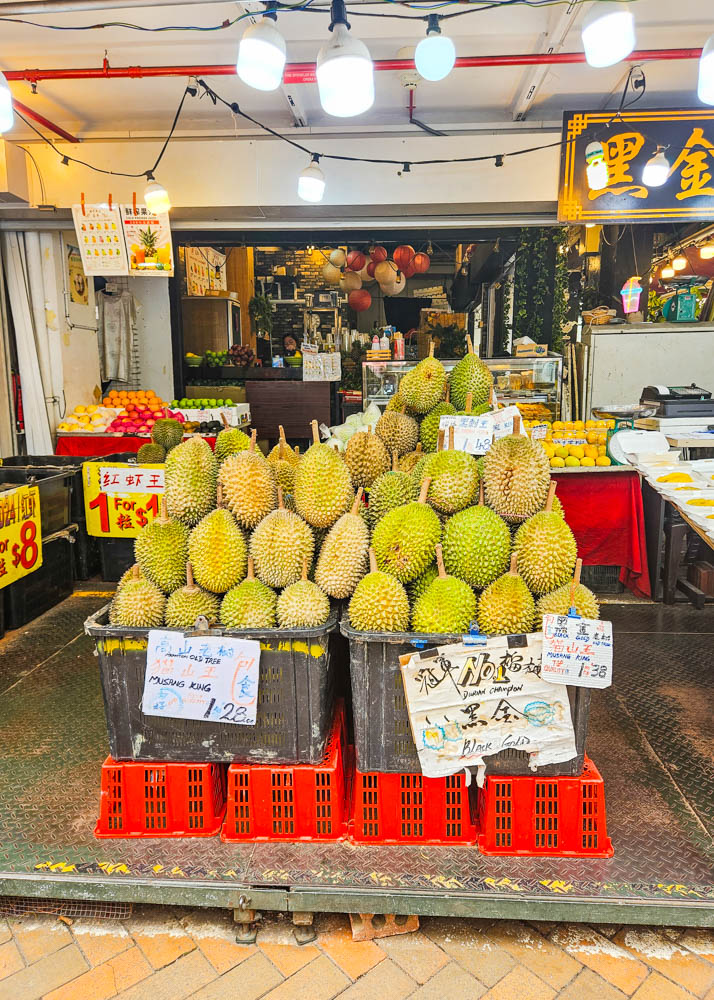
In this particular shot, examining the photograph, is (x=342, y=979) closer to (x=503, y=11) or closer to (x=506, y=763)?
(x=506, y=763)

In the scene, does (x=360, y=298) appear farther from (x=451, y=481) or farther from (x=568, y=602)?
(x=568, y=602)

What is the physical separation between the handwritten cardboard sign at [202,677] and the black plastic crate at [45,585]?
8.08ft

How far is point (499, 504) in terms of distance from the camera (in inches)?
83.1

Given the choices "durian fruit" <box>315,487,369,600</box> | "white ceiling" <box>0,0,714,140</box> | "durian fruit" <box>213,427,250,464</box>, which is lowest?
"durian fruit" <box>315,487,369,600</box>

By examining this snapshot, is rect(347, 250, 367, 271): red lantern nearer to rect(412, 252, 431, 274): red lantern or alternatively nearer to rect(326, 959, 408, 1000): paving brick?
rect(412, 252, 431, 274): red lantern

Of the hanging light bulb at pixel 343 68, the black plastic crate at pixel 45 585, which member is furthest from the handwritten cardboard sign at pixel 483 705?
the black plastic crate at pixel 45 585

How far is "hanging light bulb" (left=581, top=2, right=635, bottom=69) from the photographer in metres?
2.96

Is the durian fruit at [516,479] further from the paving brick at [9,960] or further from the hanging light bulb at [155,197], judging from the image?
the hanging light bulb at [155,197]

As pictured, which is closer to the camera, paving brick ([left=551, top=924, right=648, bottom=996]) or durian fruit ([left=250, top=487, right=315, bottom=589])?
paving brick ([left=551, top=924, right=648, bottom=996])

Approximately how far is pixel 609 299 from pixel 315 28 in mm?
5349

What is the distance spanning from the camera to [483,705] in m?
1.86

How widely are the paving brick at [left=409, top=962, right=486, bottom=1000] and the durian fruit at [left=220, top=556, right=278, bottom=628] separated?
1.05 metres

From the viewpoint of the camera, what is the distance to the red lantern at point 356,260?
9273mm

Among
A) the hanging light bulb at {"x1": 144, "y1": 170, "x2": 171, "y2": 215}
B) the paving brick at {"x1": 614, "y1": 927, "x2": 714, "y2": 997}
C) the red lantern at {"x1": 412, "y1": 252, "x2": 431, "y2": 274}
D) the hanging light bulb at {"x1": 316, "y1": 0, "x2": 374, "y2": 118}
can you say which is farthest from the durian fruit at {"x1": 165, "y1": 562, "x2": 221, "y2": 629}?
the red lantern at {"x1": 412, "y1": 252, "x2": 431, "y2": 274}
